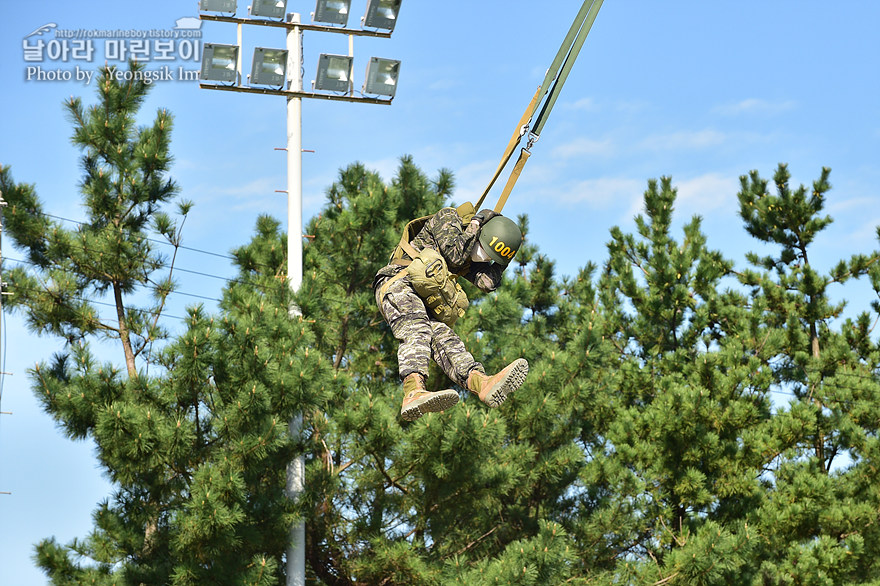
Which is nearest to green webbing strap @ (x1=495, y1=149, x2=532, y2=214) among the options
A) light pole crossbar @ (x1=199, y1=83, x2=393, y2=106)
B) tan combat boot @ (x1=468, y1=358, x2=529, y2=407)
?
tan combat boot @ (x1=468, y1=358, x2=529, y2=407)

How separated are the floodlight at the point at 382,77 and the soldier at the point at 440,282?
7282mm

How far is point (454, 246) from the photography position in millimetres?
6816

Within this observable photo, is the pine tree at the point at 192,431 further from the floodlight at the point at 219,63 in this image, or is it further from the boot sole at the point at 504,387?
the boot sole at the point at 504,387

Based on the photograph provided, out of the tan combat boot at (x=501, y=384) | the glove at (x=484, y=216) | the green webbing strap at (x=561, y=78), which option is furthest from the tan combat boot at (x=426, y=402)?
the green webbing strap at (x=561, y=78)

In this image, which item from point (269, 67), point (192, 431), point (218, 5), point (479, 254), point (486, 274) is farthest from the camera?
point (269, 67)

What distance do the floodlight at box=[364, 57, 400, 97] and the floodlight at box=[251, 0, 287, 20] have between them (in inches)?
48.0

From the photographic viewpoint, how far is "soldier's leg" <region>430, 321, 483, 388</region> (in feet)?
21.5

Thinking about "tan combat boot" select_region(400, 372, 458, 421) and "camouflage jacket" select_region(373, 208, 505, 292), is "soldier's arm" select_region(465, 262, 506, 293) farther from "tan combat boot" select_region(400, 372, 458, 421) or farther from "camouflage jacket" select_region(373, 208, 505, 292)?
"tan combat boot" select_region(400, 372, 458, 421)

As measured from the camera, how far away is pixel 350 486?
42.7 ft

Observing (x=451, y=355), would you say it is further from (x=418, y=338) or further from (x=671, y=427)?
(x=671, y=427)

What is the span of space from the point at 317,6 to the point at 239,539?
21.5 ft

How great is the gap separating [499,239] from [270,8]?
7961 millimetres

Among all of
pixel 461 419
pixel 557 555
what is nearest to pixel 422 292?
pixel 461 419

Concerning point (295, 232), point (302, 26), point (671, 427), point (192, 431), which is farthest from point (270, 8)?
point (671, 427)
